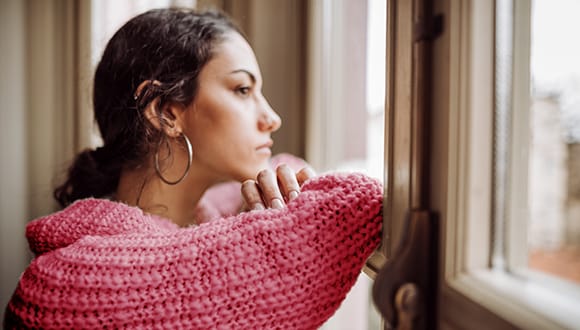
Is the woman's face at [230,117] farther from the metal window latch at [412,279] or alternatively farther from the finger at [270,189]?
the metal window latch at [412,279]

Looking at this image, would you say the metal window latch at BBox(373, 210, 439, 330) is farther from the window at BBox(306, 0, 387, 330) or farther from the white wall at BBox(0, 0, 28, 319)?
the white wall at BBox(0, 0, 28, 319)

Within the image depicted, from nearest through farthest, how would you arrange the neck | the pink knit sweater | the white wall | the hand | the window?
the pink knit sweater → the hand → the neck → the window → the white wall

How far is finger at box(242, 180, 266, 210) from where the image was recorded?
0.54 m

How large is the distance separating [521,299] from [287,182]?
33 cm

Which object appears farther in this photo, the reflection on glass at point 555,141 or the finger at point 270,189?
the finger at point 270,189

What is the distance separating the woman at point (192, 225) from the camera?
0.44 meters

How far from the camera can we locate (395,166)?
41 cm

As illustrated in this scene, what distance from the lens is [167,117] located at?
1.90ft

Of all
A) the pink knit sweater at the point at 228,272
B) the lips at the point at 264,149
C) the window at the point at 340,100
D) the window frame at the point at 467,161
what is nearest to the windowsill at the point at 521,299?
the window frame at the point at 467,161

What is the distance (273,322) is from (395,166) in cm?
24

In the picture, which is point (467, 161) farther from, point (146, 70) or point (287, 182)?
point (146, 70)

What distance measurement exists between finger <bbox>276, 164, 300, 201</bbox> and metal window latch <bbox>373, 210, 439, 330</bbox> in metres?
0.22

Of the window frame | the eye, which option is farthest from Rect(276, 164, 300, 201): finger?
the window frame

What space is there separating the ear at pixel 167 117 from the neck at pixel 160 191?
8 cm
